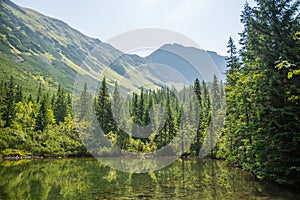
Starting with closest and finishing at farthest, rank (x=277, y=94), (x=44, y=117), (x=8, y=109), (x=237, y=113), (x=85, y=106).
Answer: (x=277, y=94) → (x=237, y=113) → (x=8, y=109) → (x=44, y=117) → (x=85, y=106)

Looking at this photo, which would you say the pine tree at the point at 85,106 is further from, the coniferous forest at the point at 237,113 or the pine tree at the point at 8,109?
the pine tree at the point at 8,109

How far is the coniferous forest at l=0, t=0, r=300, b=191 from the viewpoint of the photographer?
13.8 meters

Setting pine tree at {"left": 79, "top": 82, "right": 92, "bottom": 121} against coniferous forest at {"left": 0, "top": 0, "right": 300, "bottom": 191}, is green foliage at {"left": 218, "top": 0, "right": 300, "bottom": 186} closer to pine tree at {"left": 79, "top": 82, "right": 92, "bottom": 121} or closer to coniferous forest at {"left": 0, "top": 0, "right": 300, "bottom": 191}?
coniferous forest at {"left": 0, "top": 0, "right": 300, "bottom": 191}

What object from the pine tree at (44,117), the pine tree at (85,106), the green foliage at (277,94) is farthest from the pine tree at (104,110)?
the green foliage at (277,94)

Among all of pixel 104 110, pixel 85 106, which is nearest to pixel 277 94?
pixel 104 110

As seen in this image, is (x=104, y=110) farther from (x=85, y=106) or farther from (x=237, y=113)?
(x=237, y=113)

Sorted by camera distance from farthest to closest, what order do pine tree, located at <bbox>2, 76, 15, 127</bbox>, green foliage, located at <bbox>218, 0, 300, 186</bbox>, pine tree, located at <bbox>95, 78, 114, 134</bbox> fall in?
pine tree, located at <bbox>95, 78, 114, 134</bbox> → pine tree, located at <bbox>2, 76, 15, 127</bbox> → green foliage, located at <bbox>218, 0, 300, 186</bbox>

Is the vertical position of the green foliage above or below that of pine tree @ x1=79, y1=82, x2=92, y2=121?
below

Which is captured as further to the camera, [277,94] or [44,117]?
[44,117]

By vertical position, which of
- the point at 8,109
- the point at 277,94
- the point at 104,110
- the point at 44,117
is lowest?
the point at 277,94

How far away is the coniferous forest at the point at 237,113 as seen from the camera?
1383cm

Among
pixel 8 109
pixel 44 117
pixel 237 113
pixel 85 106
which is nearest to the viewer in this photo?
pixel 237 113

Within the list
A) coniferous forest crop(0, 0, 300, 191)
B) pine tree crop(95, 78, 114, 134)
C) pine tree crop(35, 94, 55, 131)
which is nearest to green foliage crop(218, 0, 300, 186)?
coniferous forest crop(0, 0, 300, 191)

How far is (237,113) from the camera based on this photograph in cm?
2511
